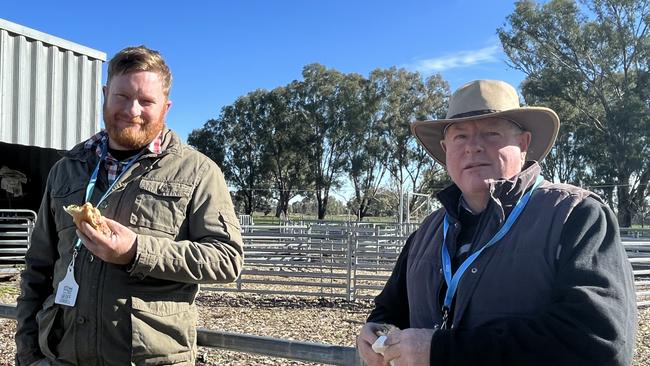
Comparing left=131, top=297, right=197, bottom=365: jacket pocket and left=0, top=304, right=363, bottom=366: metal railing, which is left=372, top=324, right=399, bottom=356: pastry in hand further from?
left=131, top=297, right=197, bottom=365: jacket pocket

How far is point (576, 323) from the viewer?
1.34 metres

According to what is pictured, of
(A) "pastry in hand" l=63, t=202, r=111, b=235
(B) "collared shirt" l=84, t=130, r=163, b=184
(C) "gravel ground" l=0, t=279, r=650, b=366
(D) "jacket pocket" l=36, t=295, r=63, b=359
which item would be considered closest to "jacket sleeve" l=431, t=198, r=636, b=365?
(A) "pastry in hand" l=63, t=202, r=111, b=235

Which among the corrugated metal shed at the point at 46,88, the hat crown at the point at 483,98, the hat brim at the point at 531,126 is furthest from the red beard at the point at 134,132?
the corrugated metal shed at the point at 46,88

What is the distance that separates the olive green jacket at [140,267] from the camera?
1.91 metres

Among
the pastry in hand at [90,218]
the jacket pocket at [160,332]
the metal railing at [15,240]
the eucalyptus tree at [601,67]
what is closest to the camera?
the pastry in hand at [90,218]

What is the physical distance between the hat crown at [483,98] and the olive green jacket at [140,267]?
925 millimetres

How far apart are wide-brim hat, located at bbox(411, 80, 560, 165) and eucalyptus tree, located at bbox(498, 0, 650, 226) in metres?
35.3

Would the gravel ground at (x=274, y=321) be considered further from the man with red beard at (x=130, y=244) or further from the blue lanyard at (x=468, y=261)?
the blue lanyard at (x=468, y=261)

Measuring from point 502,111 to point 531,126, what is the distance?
176 millimetres

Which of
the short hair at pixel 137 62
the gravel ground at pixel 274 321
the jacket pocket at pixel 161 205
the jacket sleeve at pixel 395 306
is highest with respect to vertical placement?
the short hair at pixel 137 62

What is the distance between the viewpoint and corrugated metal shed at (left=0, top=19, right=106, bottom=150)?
791cm

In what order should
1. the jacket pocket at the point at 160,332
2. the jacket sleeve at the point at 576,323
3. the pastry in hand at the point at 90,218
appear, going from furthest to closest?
the jacket pocket at the point at 160,332 < the pastry in hand at the point at 90,218 < the jacket sleeve at the point at 576,323

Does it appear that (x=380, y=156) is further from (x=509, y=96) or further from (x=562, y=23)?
(x=509, y=96)

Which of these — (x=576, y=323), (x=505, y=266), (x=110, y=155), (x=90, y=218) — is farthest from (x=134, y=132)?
(x=576, y=323)
